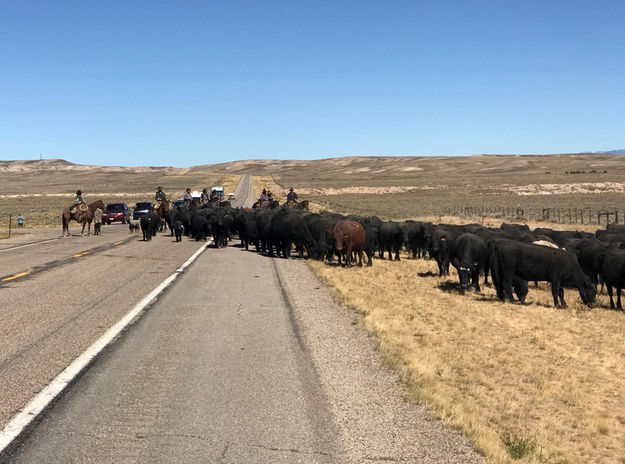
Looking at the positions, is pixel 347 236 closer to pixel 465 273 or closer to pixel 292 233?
pixel 292 233

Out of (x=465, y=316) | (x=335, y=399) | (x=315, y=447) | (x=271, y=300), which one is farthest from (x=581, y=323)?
(x=315, y=447)

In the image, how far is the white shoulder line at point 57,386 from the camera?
5945 millimetres

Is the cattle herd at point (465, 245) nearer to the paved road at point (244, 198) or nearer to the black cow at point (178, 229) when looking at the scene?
the black cow at point (178, 229)

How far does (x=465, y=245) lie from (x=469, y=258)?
432 mm

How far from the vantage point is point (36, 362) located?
841 centimetres

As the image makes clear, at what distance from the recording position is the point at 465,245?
18.6m

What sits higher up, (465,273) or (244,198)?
(244,198)

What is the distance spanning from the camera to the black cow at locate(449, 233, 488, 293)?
18.1m

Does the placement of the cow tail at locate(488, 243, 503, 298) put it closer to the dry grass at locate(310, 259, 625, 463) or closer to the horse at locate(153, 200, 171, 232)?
the dry grass at locate(310, 259, 625, 463)

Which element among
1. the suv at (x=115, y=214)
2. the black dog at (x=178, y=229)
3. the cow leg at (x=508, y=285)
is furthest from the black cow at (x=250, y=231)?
the suv at (x=115, y=214)

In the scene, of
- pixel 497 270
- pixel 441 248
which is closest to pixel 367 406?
A: pixel 497 270

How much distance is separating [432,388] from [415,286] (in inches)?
440

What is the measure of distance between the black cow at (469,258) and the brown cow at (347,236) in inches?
167

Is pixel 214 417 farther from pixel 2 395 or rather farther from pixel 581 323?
pixel 581 323
